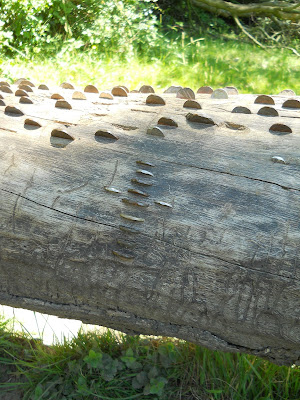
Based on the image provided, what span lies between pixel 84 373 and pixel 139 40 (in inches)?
209

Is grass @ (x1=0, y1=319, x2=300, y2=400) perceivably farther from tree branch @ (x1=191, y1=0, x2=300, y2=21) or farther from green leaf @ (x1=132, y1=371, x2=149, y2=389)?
tree branch @ (x1=191, y1=0, x2=300, y2=21)

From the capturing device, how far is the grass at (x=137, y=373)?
202 cm

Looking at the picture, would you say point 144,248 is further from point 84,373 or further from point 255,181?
point 84,373

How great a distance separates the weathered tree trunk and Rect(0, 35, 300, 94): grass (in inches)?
138

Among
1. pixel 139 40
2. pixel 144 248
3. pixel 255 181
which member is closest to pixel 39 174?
pixel 144 248

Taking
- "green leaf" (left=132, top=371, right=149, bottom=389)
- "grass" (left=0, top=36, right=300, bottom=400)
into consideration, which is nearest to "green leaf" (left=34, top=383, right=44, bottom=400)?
"grass" (left=0, top=36, right=300, bottom=400)

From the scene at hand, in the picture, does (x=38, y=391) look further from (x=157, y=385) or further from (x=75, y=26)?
(x=75, y=26)

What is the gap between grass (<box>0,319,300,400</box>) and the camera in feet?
6.61

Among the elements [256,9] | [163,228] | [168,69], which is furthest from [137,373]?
[256,9]

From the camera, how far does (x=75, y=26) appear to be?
647 centimetres

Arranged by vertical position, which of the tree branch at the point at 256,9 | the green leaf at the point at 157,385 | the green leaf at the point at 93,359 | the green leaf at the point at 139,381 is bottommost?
the green leaf at the point at 139,381

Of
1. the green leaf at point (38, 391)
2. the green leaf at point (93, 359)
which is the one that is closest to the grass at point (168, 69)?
the green leaf at point (93, 359)

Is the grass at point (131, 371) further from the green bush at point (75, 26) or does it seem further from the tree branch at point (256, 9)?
the tree branch at point (256, 9)

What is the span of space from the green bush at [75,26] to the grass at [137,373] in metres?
4.56
